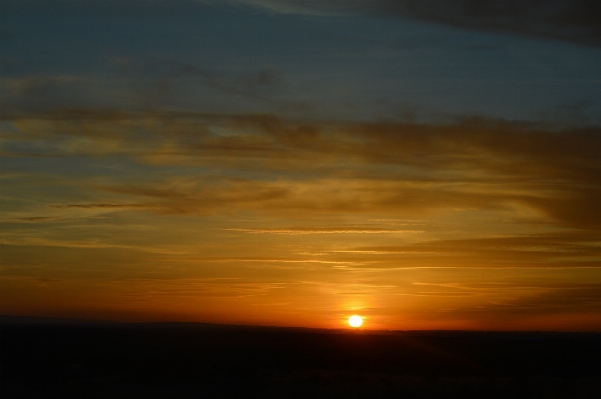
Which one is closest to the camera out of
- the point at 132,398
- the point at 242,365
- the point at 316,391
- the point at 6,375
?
the point at 132,398

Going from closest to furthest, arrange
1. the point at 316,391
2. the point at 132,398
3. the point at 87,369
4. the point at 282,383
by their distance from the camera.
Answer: the point at 132,398 < the point at 316,391 < the point at 282,383 < the point at 87,369

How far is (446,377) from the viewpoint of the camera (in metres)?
36.9

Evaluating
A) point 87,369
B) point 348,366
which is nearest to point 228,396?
point 87,369

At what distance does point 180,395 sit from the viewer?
28.6m

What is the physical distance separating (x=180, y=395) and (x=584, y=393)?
18.5 meters

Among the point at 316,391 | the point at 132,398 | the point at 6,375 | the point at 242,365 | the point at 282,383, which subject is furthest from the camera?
the point at 242,365

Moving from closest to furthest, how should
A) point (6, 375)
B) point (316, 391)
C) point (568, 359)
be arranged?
1. point (316, 391)
2. point (6, 375)
3. point (568, 359)

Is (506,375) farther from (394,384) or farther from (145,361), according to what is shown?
(145,361)

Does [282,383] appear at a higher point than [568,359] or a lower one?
lower

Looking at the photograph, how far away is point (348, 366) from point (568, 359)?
74.1 feet

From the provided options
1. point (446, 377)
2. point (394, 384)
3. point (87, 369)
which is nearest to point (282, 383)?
point (394, 384)

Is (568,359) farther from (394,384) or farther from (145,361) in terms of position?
(145,361)

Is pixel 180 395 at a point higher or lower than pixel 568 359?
lower

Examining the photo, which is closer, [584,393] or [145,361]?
[584,393]
